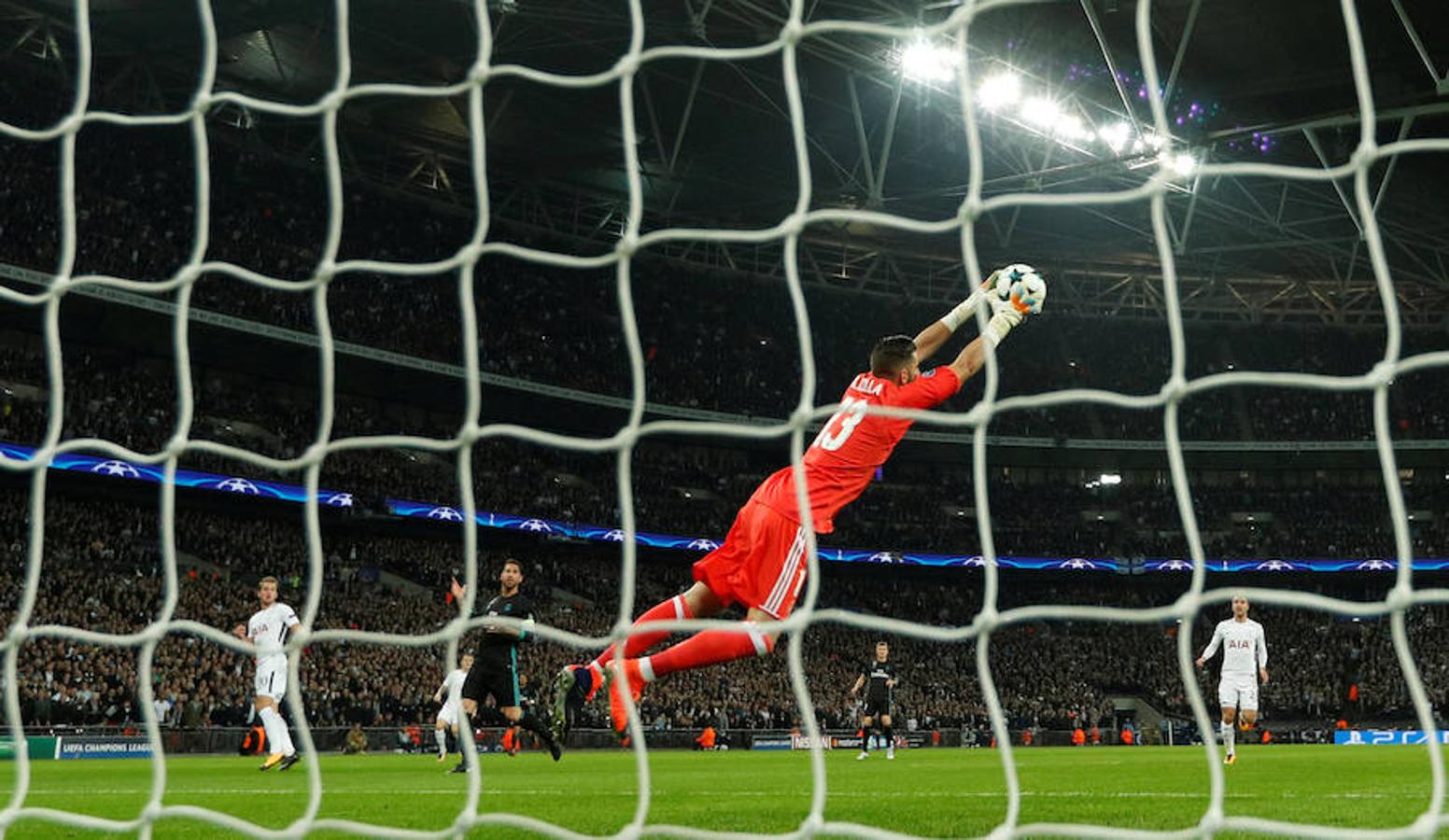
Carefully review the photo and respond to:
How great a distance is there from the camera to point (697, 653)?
679cm

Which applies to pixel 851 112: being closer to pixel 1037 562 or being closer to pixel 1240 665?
pixel 1037 562

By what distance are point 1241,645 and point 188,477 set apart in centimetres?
2163

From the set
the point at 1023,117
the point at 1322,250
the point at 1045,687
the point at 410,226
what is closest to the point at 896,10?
the point at 1023,117

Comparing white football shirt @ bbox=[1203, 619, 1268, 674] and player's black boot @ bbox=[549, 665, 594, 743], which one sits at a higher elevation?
white football shirt @ bbox=[1203, 619, 1268, 674]

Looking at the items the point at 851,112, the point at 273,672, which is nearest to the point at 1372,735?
the point at 851,112

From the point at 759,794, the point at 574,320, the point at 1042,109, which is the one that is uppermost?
the point at 1042,109

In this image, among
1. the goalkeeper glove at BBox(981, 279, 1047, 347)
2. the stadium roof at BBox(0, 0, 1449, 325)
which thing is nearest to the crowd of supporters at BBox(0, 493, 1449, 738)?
the stadium roof at BBox(0, 0, 1449, 325)

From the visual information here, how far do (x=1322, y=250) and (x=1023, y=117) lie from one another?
539 inches

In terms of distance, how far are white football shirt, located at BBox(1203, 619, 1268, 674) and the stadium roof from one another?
26.0 ft

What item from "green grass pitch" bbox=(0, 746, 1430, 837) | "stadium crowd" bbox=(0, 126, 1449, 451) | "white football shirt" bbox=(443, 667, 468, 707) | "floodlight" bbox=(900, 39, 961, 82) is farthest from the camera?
"stadium crowd" bbox=(0, 126, 1449, 451)

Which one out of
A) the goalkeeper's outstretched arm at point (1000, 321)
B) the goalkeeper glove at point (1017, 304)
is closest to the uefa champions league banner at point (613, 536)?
the goalkeeper's outstretched arm at point (1000, 321)

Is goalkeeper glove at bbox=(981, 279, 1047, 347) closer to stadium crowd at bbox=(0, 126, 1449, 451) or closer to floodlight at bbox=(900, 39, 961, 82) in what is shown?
floodlight at bbox=(900, 39, 961, 82)

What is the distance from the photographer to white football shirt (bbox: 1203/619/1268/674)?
14.9m

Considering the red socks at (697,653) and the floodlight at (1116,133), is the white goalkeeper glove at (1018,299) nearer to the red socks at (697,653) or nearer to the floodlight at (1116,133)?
the red socks at (697,653)
